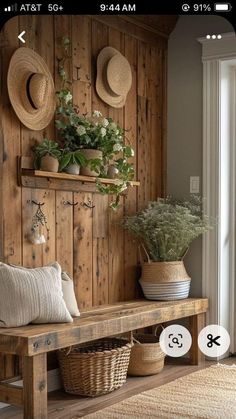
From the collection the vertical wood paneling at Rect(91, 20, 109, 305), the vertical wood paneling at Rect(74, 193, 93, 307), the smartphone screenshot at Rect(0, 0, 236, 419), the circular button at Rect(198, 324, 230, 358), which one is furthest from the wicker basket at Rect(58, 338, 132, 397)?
the circular button at Rect(198, 324, 230, 358)

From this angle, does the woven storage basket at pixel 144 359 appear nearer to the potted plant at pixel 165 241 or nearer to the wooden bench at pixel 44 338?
the wooden bench at pixel 44 338

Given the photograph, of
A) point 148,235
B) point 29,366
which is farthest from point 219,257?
point 29,366

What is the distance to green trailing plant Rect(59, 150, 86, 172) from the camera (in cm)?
313

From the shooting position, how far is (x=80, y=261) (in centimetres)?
341

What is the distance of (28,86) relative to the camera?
299cm

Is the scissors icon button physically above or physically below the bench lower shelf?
above

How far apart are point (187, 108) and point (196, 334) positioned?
4.79 ft

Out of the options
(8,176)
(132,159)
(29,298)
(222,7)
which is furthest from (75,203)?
(222,7)

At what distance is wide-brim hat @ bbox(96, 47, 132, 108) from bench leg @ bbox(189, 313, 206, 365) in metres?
1.40

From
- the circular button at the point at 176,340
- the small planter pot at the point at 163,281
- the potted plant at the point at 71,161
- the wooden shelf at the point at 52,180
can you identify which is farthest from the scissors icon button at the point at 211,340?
the potted plant at the point at 71,161

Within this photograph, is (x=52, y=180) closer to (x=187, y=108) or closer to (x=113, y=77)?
(x=113, y=77)

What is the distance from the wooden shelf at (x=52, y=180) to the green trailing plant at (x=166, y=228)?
15.6 inches

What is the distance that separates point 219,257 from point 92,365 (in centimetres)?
124

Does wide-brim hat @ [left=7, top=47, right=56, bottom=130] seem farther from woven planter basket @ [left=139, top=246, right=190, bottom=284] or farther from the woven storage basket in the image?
the woven storage basket
